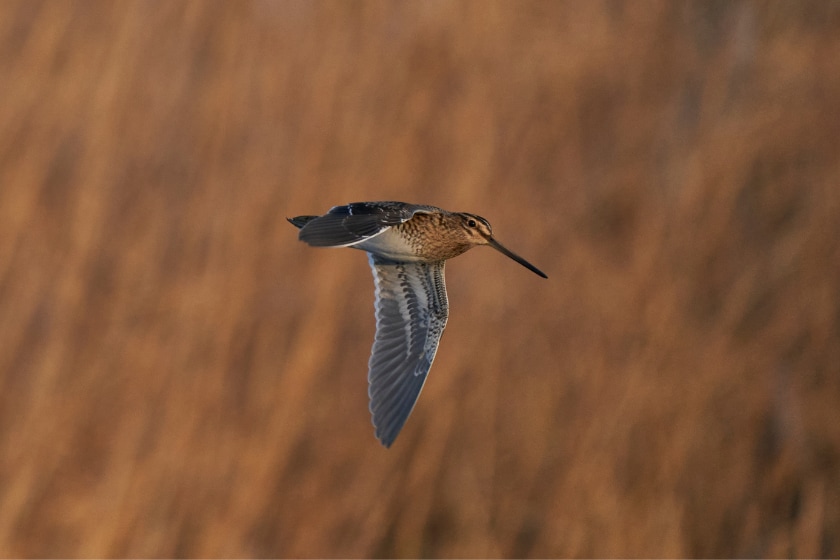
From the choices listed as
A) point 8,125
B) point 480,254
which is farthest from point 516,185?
point 8,125

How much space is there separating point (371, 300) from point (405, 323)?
1477 mm

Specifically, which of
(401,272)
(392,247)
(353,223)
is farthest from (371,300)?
(353,223)

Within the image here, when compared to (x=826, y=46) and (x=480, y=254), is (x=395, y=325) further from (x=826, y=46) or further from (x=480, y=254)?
(x=826, y=46)

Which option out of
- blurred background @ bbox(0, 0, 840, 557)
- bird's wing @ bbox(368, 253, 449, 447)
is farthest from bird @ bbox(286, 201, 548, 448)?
blurred background @ bbox(0, 0, 840, 557)

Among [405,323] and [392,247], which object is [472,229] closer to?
[392,247]

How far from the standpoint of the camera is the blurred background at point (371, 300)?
3.61 metres

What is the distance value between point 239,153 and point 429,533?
128 centimetres

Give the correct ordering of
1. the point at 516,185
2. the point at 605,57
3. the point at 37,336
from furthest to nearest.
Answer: the point at 605,57 < the point at 516,185 < the point at 37,336

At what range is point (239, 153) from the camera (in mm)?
3857

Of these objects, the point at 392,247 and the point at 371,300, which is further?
the point at 371,300

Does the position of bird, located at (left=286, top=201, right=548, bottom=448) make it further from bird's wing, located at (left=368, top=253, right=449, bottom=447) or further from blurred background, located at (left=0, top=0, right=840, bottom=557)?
blurred background, located at (left=0, top=0, right=840, bottom=557)

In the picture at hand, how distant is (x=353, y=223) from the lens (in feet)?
6.64

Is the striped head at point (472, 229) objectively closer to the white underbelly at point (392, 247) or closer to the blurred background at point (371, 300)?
the white underbelly at point (392, 247)

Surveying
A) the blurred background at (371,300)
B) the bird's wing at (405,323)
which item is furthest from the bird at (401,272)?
the blurred background at (371,300)
